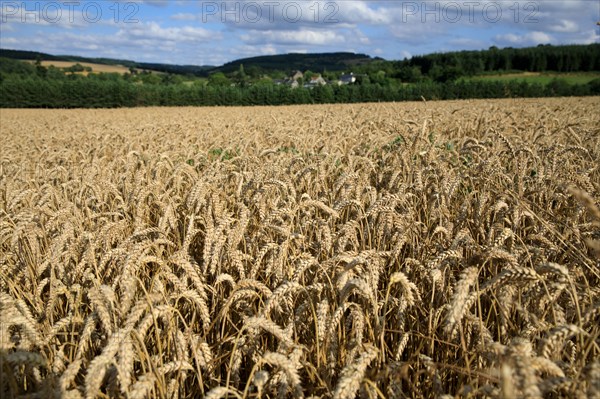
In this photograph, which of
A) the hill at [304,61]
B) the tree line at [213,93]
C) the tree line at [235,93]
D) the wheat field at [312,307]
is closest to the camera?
the wheat field at [312,307]


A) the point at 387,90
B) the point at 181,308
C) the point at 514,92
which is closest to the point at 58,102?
the point at 387,90

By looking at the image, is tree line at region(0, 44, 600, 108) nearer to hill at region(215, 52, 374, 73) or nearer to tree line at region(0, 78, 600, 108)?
tree line at region(0, 78, 600, 108)

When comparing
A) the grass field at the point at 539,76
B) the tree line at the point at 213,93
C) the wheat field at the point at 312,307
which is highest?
the grass field at the point at 539,76

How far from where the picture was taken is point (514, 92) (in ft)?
169

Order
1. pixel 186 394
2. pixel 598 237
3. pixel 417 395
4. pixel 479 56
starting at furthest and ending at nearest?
1. pixel 479 56
2. pixel 598 237
3. pixel 186 394
4. pixel 417 395

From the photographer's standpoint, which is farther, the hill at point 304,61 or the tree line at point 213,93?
the hill at point 304,61

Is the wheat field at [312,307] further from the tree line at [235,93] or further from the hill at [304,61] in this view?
the hill at [304,61]

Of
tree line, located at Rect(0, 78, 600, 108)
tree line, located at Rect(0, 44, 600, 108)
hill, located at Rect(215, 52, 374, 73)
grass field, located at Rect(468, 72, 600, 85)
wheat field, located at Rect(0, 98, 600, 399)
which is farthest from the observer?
hill, located at Rect(215, 52, 374, 73)

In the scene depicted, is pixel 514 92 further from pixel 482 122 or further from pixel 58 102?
pixel 58 102

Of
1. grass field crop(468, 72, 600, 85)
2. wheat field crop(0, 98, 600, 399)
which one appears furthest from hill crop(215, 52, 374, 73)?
wheat field crop(0, 98, 600, 399)

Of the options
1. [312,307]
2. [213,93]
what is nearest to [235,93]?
[213,93]

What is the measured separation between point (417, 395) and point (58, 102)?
58929 millimetres

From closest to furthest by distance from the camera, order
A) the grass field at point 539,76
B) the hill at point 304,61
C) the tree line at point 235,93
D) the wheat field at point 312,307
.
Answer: the wheat field at point 312,307
the tree line at point 235,93
the grass field at point 539,76
the hill at point 304,61

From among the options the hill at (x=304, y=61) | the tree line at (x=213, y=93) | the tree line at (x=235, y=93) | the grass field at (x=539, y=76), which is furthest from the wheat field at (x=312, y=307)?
the hill at (x=304, y=61)
